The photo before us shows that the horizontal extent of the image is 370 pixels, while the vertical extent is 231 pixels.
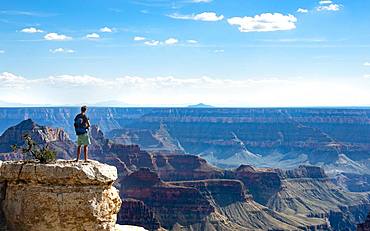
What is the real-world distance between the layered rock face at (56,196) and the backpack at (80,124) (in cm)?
200

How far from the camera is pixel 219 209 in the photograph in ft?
543

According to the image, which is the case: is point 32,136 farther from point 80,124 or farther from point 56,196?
point 56,196

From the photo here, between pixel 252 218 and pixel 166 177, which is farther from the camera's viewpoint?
pixel 166 177

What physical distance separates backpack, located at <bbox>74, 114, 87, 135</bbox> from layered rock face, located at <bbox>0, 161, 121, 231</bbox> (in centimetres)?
200

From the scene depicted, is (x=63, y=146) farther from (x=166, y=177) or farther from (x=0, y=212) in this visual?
(x=0, y=212)

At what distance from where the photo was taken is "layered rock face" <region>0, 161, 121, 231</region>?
21859 mm

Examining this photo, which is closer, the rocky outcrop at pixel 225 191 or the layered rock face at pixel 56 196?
the layered rock face at pixel 56 196

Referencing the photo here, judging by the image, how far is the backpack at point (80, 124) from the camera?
79.7ft

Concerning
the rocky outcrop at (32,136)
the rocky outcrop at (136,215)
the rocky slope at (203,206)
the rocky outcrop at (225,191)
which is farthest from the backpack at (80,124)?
the rocky outcrop at (225,191)

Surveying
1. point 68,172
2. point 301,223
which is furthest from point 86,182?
point 301,223

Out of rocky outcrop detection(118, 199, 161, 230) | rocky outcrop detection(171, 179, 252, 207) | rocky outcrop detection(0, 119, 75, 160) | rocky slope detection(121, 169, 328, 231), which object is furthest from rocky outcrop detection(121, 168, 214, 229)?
rocky outcrop detection(0, 119, 75, 160)

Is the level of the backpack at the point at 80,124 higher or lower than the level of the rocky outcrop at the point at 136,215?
higher

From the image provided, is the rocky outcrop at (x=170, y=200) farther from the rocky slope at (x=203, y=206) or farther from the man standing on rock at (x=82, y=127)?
the man standing on rock at (x=82, y=127)

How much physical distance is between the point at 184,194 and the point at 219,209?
20.7 metres
